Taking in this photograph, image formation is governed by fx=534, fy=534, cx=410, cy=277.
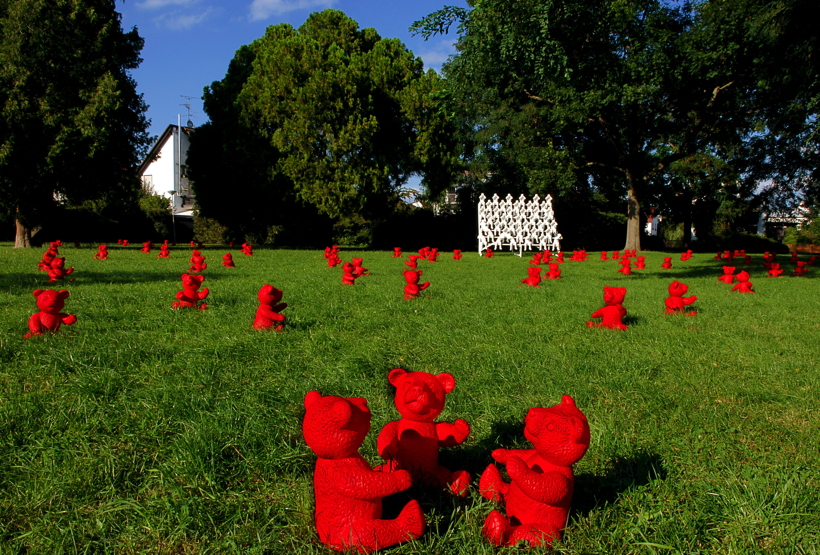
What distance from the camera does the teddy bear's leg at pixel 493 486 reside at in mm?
2045

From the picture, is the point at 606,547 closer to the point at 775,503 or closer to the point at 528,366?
the point at 775,503

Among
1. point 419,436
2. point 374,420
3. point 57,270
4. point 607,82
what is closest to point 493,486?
point 419,436

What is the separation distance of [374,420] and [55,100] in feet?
70.4

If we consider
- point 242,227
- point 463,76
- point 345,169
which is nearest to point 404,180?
point 345,169

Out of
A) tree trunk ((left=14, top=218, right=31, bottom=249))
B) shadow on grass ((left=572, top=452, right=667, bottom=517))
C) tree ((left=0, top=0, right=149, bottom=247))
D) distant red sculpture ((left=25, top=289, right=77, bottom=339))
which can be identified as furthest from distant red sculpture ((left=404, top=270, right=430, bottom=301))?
tree trunk ((left=14, top=218, right=31, bottom=249))

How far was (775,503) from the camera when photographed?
214 cm

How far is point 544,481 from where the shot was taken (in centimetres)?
176

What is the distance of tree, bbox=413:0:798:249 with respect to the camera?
906 centimetres

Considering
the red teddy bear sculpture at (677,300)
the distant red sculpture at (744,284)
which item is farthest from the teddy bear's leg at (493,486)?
the distant red sculpture at (744,284)

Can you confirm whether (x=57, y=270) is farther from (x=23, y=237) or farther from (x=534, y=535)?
(x=23, y=237)

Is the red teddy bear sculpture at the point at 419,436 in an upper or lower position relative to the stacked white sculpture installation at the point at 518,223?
lower

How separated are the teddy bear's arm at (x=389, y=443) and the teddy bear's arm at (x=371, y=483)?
38 cm

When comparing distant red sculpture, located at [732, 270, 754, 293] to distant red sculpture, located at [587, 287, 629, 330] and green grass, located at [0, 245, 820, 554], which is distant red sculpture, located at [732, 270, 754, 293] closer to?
green grass, located at [0, 245, 820, 554]

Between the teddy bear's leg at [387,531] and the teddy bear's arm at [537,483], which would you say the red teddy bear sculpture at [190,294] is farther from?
the teddy bear's arm at [537,483]
